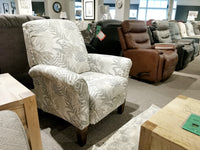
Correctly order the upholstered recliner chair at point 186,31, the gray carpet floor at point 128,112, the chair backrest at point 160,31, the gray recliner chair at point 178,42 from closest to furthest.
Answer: the gray carpet floor at point 128,112 < the gray recliner chair at point 178,42 < the chair backrest at point 160,31 < the upholstered recliner chair at point 186,31

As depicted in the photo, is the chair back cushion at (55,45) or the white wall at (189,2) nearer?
the chair back cushion at (55,45)

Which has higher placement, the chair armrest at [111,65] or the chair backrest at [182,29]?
the chair backrest at [182,29]

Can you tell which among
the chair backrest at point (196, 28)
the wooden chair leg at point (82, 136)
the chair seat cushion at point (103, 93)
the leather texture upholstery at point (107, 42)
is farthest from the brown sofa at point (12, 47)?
the chair backrest at point (196, 28)

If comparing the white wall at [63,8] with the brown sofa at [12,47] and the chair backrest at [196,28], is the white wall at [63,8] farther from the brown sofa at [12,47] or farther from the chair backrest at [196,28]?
the brown sofa at [12,47]

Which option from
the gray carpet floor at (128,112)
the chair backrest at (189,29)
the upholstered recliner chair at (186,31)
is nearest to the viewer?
the gray carpet floor at (128,112)

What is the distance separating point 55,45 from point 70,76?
53 cm

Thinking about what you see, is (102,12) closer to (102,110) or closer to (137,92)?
(137,92)

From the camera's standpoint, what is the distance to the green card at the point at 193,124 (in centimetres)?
85

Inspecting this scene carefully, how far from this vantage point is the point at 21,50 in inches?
62.0

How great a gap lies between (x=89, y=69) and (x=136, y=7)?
34.1 feet

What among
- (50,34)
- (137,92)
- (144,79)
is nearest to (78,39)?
(50,34)

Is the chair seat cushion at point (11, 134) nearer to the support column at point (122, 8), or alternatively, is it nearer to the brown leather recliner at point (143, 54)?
the brown leather recliner at point (143, 54)

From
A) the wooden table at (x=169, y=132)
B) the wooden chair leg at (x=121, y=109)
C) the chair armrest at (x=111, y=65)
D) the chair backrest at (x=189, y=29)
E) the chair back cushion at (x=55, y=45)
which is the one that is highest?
the chair backrest at (x=189, y=29)

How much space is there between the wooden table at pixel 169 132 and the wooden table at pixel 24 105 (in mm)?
647
